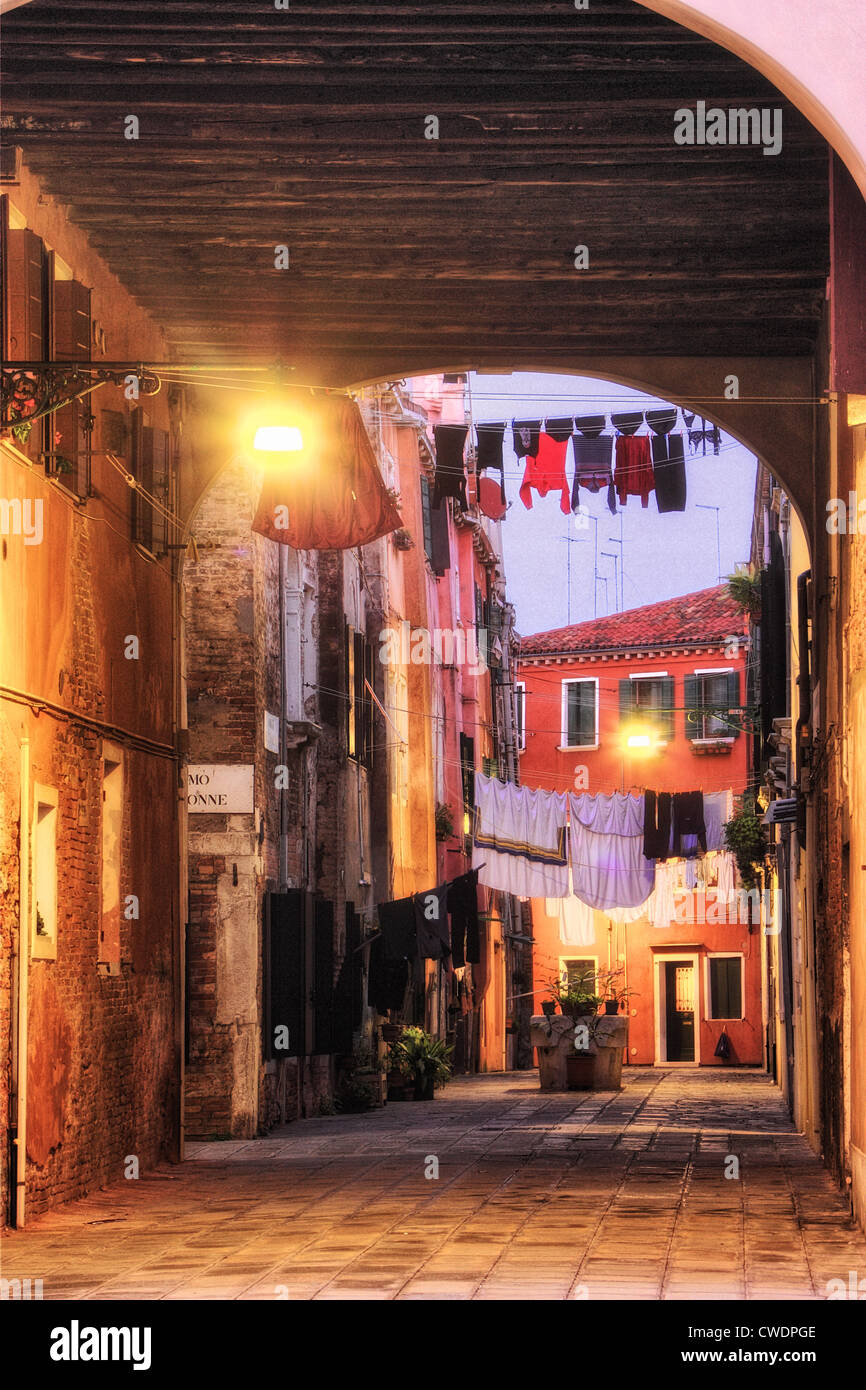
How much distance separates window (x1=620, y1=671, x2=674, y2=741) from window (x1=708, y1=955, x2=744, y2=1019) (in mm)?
5598

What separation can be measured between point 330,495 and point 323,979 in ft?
20.3

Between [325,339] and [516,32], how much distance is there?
18.9 ft

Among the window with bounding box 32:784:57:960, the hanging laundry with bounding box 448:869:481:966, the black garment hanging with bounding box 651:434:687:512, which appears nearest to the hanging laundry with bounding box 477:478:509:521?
the black garment hanging with bounding box 651:434:687:512

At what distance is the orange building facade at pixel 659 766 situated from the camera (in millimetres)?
41250

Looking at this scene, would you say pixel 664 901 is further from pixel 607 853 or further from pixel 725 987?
pixel 607 853

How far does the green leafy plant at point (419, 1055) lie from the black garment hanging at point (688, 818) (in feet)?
42.1

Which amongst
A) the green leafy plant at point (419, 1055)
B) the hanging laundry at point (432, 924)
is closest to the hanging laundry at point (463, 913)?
the hanging laundry at point (432, 924)

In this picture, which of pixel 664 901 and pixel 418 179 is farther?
pixel 664 901

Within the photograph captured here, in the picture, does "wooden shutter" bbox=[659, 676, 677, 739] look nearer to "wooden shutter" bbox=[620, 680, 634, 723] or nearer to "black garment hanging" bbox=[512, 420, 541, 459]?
"wooden shutter" bbox=[620, 680, 634, 723]

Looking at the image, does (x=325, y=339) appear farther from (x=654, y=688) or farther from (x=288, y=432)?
(x=654, y=688)

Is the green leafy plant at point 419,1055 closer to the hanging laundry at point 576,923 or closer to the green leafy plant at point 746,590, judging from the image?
the green leafy plant at point 746,590

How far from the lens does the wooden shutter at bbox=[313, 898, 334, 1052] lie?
1877 cm

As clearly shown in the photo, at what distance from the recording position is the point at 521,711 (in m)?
47.0

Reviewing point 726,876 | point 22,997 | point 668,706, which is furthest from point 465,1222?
point 668,706
